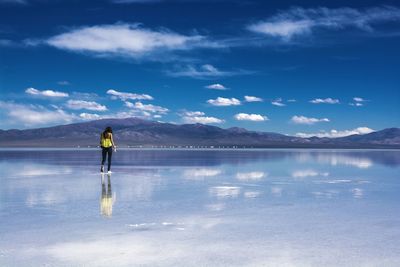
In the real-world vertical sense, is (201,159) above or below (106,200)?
above

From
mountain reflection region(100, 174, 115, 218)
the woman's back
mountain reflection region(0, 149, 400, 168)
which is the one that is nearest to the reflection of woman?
mountain reflection region(100, 174, 115, 218)

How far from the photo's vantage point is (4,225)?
302 inches

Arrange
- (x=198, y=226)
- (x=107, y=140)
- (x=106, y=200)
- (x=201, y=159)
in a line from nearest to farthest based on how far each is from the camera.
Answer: (x=198, y=226), (x=106, y=200), (x=107, y=140), (x=201, y=159)

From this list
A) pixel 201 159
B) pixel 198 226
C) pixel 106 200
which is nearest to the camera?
pixel 198 226

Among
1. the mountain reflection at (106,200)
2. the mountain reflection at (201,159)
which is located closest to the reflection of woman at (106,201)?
the mountain reflection at (106,200)

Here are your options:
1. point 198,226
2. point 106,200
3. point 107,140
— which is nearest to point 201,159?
point 107,140

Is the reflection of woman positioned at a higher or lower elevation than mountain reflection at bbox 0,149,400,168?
lower

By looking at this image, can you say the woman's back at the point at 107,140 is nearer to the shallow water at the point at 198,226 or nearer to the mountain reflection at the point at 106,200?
the mountain reflection at the point at 106,200

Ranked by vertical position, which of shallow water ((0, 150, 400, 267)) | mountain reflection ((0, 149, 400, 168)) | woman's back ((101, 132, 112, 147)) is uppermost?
woman's back ((101, 132, 112, 147))

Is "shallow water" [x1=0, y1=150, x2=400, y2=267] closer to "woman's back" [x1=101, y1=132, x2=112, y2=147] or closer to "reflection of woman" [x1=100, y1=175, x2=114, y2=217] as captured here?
"reflection of woman" [x1=100, y1=175, x2=114, y2=217]

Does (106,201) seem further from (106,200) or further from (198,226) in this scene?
(198,226)

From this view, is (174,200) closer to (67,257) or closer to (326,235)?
(326,235)

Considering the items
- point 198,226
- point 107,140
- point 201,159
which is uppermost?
point 107,140

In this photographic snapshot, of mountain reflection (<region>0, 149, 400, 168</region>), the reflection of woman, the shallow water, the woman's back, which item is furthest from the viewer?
mountain reflection (<region>0, 149, 400, 168</region>)
